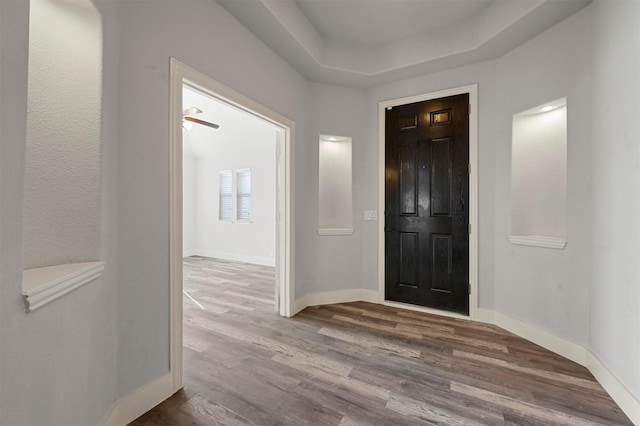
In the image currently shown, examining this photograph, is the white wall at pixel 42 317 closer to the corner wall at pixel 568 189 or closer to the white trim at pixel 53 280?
the white trim at pixel 53 280

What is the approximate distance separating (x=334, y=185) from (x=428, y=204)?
1334 mm

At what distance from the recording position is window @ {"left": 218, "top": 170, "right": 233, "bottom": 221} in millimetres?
6980

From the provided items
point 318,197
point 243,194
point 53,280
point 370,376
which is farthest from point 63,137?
point 243,194

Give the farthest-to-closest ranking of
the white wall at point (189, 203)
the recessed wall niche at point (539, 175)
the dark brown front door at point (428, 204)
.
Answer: the white wall at point (189, 203) < the dark brown front door at point (428, 204) < the recessed wall niche at point (539, 175)

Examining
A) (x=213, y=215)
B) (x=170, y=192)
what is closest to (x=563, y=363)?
(x=170, y=192)

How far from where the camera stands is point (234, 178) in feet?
22.2

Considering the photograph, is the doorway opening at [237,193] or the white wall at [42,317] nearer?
the white wall at [42,317]

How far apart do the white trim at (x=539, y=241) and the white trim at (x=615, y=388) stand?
0.84 metres

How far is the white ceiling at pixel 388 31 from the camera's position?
7.54 ft

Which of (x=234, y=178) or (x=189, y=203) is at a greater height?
(x=234, y=178)

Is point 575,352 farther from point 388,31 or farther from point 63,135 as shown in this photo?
point 63,135

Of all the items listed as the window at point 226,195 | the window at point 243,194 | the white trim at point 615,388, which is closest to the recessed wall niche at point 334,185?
the white trim at point 615,388

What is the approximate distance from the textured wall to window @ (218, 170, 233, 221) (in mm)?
5703

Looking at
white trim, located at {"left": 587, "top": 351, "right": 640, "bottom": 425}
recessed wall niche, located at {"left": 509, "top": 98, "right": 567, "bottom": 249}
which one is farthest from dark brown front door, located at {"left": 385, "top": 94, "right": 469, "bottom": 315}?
white trim, located at {"left": 587, "top": 351, "right": 640, "bottom": 425}
